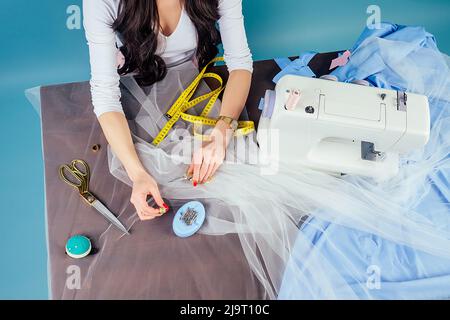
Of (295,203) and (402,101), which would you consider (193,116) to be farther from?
(402,101)

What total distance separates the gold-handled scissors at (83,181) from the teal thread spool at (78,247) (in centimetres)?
11

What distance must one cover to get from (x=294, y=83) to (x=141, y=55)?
65 centimetres

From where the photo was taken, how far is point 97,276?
1.44 metres

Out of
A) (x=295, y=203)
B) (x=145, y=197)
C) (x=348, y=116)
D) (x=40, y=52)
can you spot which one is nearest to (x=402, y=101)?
(x=348, y=116)

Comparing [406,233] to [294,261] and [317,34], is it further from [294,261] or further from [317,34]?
[317,34]

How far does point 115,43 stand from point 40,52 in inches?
50.7

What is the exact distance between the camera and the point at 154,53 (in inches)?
71.7

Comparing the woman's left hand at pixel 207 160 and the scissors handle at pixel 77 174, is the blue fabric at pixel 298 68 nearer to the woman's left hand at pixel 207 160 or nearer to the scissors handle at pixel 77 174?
the woman's left hand at pixel 207 160

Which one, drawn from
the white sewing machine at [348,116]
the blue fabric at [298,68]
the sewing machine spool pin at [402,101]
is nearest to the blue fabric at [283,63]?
the blue fabric at [298,68]

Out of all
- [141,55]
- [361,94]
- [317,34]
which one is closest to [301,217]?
[361,94]

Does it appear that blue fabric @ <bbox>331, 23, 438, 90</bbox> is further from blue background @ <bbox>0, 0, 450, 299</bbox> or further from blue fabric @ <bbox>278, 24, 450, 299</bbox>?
blue background @ <bbox>0, 0, 450, 299</bbox>

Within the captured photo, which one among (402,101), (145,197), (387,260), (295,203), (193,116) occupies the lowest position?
(387,260)

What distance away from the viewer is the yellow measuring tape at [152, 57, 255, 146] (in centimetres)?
171

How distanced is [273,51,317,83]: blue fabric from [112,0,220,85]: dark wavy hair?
0.93ft
